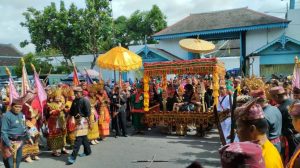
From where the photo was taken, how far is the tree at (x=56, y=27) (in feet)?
81.6

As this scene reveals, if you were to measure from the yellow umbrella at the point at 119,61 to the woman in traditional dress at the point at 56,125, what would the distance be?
2.58 m

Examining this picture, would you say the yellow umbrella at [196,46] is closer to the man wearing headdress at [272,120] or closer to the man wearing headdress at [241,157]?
the man wearing headdress at [272,120]

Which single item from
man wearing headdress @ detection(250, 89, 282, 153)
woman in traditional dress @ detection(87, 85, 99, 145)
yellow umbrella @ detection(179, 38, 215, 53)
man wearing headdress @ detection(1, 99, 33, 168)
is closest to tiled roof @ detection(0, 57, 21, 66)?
yellow umbrella @ detection(179, 38, 215, 53)

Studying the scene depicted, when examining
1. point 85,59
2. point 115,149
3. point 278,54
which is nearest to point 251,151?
point 115,149

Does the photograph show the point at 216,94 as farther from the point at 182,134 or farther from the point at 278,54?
the point at 278,54

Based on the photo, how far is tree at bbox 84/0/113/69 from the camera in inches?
979

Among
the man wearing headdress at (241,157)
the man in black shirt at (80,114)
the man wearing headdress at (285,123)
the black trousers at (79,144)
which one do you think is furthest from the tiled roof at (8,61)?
the man wearing headdress at (241,157)

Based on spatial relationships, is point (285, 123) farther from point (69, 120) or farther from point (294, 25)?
point (294, 25)

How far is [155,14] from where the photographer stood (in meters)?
43.4

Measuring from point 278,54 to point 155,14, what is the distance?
79.3 feet

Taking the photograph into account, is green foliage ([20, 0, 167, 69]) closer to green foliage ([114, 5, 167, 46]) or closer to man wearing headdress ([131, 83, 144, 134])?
man wearing headdress ([131, 83, 144, 134])

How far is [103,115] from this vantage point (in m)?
11.0

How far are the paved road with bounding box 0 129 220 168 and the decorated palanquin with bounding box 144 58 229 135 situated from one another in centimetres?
51

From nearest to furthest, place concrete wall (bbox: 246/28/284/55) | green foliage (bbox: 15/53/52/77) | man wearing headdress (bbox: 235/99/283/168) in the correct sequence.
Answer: man wearing headdress (bbox: 235/99/283/168) → concrete wall (bbox: 246/28/284/55) → green foliage (bbox: 15/53/52/77)
